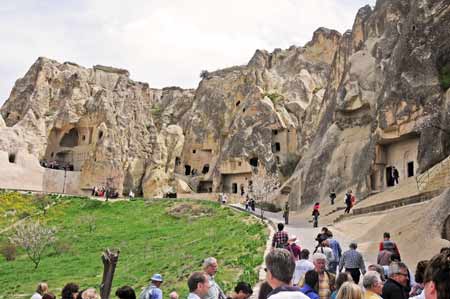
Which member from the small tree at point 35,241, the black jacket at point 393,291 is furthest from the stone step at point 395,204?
the black jacket at point 393,291

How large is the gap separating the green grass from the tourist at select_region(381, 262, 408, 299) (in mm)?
6835

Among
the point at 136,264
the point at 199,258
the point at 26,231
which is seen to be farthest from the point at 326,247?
the point at 26,231

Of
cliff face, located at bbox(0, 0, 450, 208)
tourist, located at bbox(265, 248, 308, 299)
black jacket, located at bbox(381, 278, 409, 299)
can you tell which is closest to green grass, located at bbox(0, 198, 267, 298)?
black jacket, located at bbox(381, 278, 409, 299)

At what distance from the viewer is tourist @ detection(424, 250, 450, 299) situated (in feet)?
10.3

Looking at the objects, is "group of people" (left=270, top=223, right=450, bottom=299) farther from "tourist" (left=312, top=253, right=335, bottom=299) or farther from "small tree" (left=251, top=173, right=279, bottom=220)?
"small tree" (left=251, top=173, right=279, bottom=220)

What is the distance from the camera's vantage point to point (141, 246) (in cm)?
2692

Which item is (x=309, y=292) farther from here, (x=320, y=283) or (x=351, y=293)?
(x=320, y=283)

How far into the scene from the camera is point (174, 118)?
6756 cm

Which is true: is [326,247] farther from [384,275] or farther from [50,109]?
[50,109]

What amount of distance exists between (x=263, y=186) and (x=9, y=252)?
21137mm

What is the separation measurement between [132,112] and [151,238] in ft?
91.7

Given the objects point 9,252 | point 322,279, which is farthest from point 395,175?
point 322,279

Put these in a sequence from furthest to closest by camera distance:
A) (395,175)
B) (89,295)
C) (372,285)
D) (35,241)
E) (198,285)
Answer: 1. (395,175)
2. (35,241)
3. (89,295)
4. (372,285)
5. (198,285)

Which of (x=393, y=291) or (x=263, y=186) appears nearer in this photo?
(x=393, y=291)
